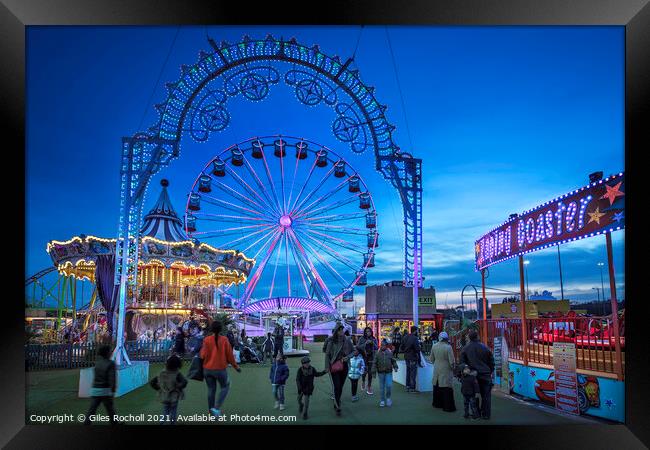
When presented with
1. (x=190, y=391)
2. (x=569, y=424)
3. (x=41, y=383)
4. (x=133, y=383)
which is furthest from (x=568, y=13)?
(x=41, y=383)

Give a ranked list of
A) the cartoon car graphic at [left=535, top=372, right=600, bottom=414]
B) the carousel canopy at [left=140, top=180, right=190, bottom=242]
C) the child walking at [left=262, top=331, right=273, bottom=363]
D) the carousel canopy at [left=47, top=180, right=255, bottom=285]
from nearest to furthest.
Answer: the cartoon car graphic at [left=535, top=372, right=600, bottom=414]
the child walking at [left=262, top=331, right=273, bottom=363]
the carousel canopy at [left=47, top=180, right=255, bottom=285]
the carousel canopy at [left=140, top=180, right=190, bottom=242]

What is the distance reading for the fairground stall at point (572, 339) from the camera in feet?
22.9

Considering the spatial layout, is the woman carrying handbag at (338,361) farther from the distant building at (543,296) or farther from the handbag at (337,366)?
the distant building at (543,296)

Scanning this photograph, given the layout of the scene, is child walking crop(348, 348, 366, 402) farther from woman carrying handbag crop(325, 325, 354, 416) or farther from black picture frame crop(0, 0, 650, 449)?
black picture frame crop(0, 0, 650, 449)

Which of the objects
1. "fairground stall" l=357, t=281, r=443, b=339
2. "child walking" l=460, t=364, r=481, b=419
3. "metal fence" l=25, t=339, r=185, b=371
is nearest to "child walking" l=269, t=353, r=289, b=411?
"child walking" l=460, t=364, r=481, b=419

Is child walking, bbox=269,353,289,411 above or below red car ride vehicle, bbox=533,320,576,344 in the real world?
below

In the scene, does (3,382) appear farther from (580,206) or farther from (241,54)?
(241,54)

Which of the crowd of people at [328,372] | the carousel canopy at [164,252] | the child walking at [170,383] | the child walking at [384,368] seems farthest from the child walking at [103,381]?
the carousel canopy at [164,252]

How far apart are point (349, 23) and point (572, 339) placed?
6018 millimetres

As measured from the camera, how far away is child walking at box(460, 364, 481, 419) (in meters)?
7.06

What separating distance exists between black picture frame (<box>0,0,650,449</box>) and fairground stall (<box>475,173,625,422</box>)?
0.32m

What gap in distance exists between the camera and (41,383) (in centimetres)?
1059

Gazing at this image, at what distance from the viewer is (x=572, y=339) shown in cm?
852

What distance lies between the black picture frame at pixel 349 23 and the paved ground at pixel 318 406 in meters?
0.37
